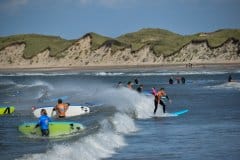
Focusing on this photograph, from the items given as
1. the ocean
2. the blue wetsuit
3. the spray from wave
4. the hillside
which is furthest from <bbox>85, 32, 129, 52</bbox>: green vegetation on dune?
the blue wetsuit

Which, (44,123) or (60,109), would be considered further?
(60,109)

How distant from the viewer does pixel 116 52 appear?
15925cm

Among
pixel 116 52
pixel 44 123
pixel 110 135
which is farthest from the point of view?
pixel 116 52

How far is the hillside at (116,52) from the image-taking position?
146000 mm

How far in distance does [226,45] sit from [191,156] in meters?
124

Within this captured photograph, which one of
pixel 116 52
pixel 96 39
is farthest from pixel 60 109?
pixel 96 39

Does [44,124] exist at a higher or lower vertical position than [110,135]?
higher

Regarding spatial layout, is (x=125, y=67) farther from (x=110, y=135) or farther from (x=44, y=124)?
(x=44, y=124)

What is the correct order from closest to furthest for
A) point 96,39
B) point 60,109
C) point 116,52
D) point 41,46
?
point 60,109
point 116,52
point 96,39
point 41,46

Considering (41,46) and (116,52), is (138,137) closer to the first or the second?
(116,52)

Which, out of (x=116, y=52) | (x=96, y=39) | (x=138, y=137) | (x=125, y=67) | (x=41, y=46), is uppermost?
(x=96, y=39)

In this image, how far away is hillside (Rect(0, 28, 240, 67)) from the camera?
14600 cm

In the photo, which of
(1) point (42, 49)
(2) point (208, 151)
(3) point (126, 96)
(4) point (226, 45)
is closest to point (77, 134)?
(2) point (208, 151)

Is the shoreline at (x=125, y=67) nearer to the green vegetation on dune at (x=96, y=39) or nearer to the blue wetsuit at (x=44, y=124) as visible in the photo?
the green vegetation on dune at (x=96, y=39)
